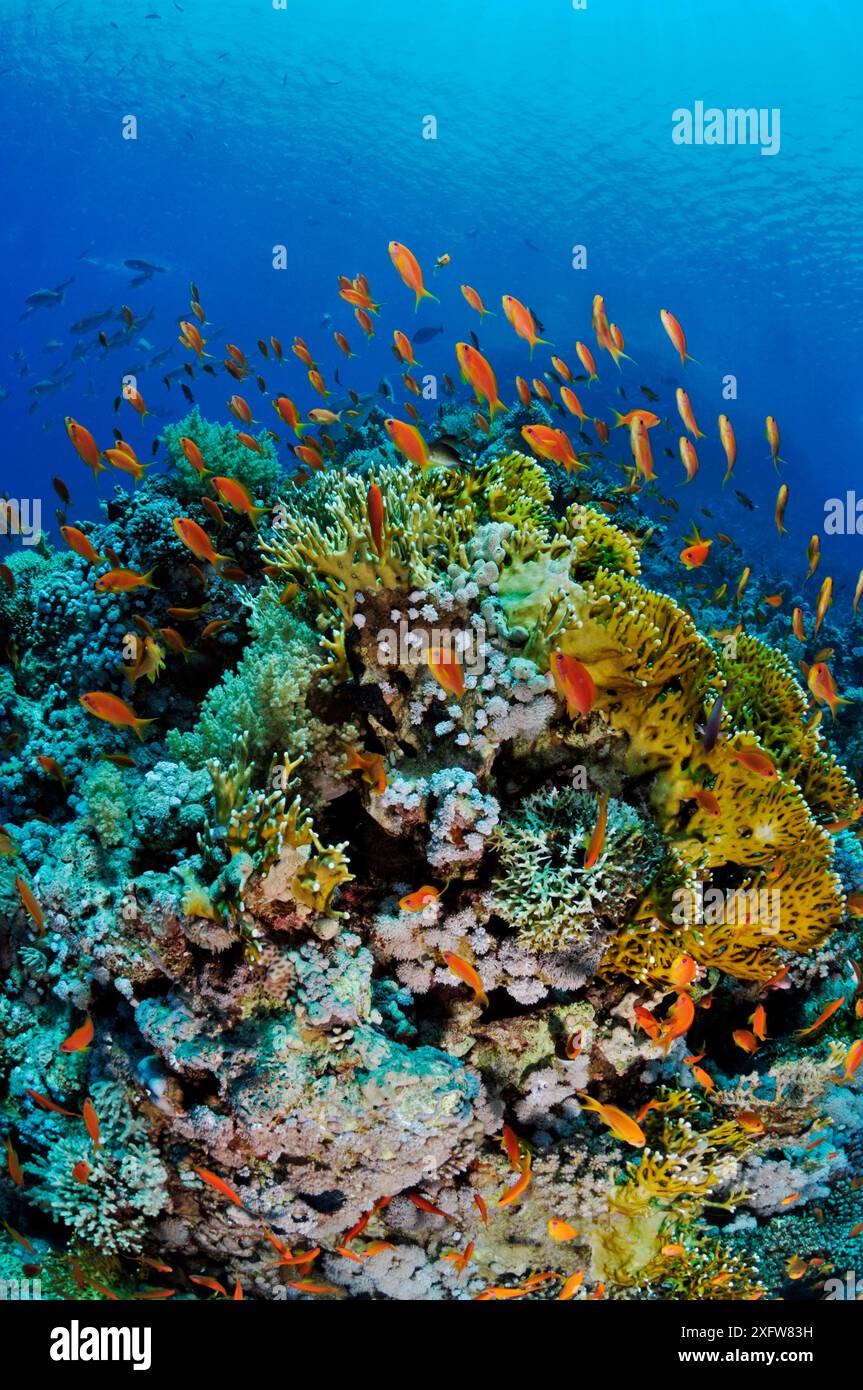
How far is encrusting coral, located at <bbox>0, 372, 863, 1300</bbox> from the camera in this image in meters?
3.55

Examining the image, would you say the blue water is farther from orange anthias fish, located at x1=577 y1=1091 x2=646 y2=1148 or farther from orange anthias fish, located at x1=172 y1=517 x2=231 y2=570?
orange anthias fish, located at x1=577 y1=1091 x2=646 y2=1148

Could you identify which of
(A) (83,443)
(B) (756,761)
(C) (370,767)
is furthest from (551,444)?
(A) (83,443)

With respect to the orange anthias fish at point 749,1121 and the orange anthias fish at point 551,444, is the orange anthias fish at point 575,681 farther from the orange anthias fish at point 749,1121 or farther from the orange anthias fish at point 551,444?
the orange anthias fish at point 749,1121

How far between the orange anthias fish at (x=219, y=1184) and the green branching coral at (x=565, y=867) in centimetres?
186

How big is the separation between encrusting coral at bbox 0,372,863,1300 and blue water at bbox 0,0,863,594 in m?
38.4

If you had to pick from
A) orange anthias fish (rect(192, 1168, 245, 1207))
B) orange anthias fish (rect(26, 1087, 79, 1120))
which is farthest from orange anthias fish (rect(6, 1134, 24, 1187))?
orange anthias fish (rect(192, 1168, 245, 1207))

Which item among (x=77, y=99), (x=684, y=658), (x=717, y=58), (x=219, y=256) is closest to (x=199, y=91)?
(x=77, y=99)

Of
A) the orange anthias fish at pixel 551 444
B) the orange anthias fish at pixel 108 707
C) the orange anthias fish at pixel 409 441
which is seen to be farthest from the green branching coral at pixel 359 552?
the orange anthias fish at pixel 108 707

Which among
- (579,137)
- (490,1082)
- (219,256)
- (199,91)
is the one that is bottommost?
(490,1082)

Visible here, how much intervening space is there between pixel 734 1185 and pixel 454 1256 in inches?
79.1

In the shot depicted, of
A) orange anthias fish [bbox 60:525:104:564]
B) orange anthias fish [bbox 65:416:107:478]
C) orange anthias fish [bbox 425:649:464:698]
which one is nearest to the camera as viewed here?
orange anthias fish [bbox 425:649:464:698]

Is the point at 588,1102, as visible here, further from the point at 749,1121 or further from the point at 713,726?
the point at 713,726
